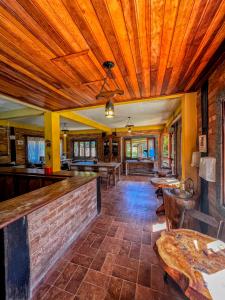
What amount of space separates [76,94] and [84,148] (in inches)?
277

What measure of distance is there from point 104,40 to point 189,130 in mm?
2182

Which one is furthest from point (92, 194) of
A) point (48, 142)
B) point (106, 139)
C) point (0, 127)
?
point (106, 139)

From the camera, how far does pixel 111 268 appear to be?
5.67ft

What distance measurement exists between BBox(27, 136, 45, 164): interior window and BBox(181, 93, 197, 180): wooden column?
22.7ft

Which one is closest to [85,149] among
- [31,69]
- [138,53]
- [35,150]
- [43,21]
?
[35,150]

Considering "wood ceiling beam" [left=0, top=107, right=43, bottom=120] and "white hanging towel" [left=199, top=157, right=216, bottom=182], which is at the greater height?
"wood ceiling beam" [left=0, top=107, right=43, bottom=120]

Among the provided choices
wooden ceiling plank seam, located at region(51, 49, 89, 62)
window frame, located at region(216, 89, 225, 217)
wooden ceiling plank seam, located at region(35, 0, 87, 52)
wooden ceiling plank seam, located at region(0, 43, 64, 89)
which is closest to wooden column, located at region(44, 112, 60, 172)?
wooden ceiling plank seam, located at region(0, 43, 64, 89)

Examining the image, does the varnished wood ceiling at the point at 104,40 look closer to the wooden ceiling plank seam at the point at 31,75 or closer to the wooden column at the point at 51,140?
the wooden ceiling plank seam at the point at 31,75

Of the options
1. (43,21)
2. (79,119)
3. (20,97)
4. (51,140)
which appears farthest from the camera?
(79,119)

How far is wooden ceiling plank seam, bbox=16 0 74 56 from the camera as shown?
106 cm

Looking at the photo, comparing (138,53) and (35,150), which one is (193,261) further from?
(35,150)

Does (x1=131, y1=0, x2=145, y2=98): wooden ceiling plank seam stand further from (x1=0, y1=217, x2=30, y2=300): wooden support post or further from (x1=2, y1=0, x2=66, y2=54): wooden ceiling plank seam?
(x1=0, y1=217, x2=30, y2=300): wooden support post

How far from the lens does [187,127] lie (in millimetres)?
2689

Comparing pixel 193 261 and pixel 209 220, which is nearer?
pixel 193 261
